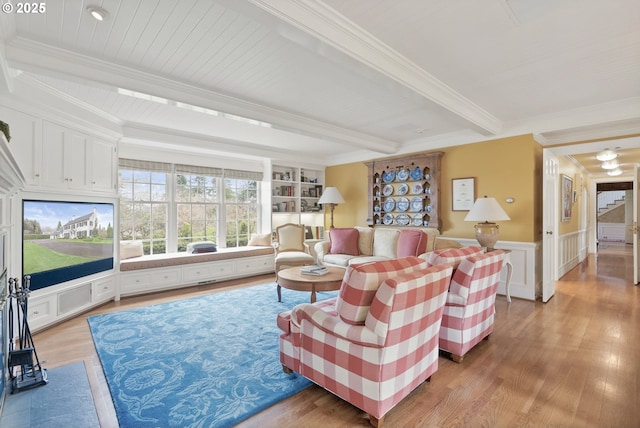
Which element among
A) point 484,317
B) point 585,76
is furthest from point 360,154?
point 484,317

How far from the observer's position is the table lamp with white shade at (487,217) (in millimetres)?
4105

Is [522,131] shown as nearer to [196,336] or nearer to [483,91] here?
[483,91]

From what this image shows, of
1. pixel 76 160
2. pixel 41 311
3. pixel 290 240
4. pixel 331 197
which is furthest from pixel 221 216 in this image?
pixel 41 311

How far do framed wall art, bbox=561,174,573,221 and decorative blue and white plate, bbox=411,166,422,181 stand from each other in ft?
9.18

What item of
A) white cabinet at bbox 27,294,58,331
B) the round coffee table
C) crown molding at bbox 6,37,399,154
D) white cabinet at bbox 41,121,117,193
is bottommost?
white cabinet at bbox 27,294,58,331

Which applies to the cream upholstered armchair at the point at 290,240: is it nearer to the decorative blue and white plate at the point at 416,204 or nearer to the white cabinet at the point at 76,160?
the decorative blue and white plate at the point at 416,204

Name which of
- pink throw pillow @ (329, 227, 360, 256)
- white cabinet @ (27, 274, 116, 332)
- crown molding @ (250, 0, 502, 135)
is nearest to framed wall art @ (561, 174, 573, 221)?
crown molding @ (250, 0, 502, 135)

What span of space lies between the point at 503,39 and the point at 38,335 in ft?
16.5

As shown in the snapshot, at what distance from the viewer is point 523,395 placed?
209 cm

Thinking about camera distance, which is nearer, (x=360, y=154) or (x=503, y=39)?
(x=503, y=39)

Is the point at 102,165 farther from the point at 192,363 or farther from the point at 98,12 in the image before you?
the point at 192,363

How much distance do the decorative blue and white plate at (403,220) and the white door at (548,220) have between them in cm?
206

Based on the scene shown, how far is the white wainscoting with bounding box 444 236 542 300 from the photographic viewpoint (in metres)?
4.34

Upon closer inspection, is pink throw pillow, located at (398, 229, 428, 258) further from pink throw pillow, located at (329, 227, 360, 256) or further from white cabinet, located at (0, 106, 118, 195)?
white cabinet, located at (0, 106, 118, 195)
